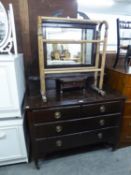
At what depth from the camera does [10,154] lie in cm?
144

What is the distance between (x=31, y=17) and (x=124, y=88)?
1.30m

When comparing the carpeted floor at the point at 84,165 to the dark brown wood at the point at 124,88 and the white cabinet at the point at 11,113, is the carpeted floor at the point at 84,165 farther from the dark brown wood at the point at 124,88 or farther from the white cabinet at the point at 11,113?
the dark brown wood at the point at 124,88

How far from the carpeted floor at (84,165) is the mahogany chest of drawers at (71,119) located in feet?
0.53

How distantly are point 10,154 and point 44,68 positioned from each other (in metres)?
0.94

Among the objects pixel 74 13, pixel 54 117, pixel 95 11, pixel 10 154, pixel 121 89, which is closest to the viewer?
pixel 54 117

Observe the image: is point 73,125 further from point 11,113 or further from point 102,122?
point 11,113

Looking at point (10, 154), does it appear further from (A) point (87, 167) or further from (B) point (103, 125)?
(B) point (103, 125)

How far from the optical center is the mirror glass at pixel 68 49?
58.2 inches

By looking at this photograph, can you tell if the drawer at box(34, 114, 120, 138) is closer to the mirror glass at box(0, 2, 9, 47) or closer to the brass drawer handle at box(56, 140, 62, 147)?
the brass drawer handle at box(56, 140, 62, 147)

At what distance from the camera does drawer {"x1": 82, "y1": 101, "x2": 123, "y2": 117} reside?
1.41 meters

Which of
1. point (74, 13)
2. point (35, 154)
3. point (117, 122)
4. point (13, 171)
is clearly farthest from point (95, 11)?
point (13, 171)

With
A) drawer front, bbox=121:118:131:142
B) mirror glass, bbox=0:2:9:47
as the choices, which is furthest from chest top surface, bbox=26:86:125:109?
mirror glass, bbox=0:2:9:47

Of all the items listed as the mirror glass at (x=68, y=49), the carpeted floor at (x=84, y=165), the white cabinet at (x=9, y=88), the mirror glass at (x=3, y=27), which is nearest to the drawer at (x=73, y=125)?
the white cabinet at (x=9, y=88)

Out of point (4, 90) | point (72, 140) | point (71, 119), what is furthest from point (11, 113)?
point (72, 140)
